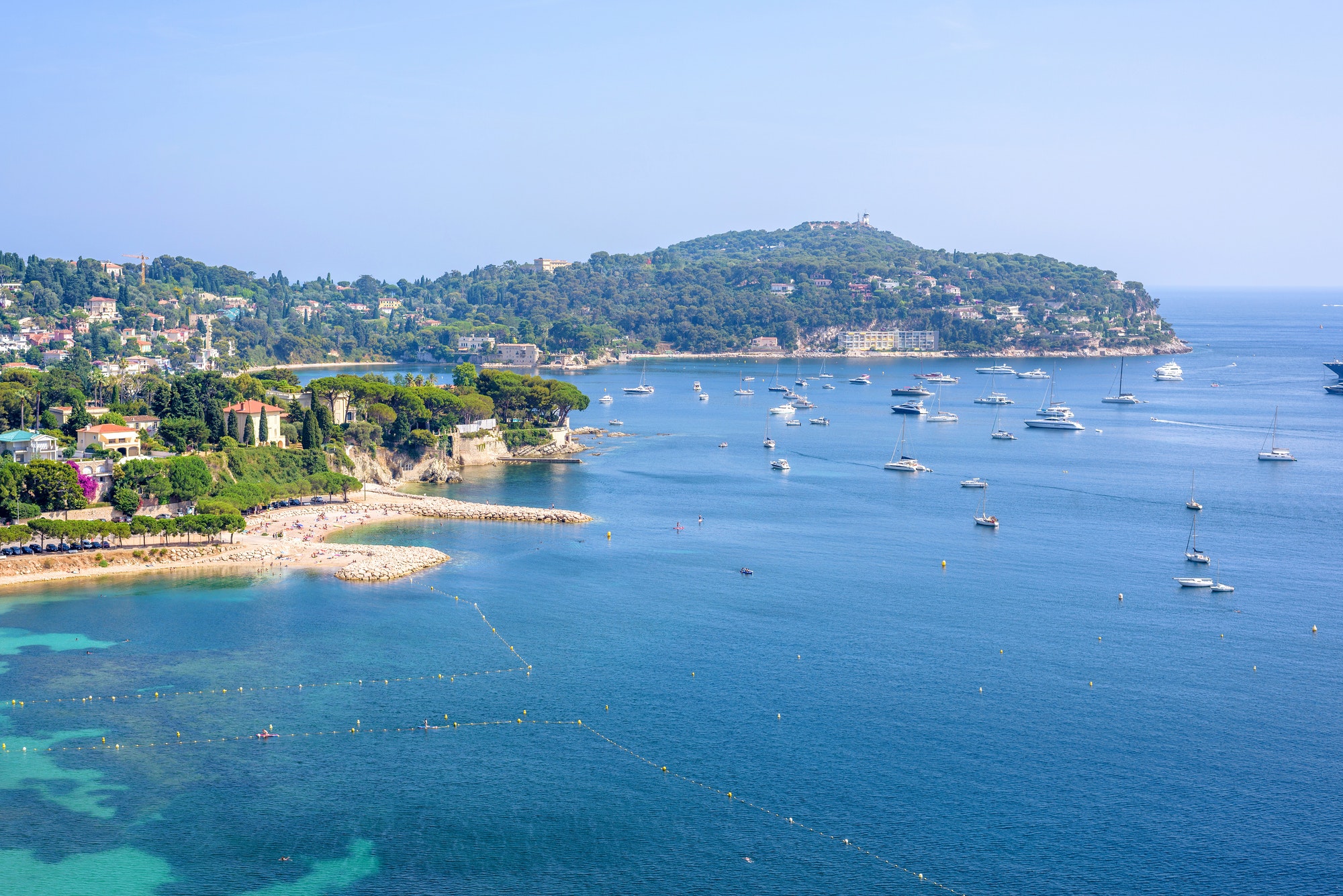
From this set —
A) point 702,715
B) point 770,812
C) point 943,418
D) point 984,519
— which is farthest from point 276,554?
point 943,418

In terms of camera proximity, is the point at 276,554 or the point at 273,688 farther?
the point at 276,554

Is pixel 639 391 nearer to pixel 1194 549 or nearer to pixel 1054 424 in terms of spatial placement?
pixel 1054 424

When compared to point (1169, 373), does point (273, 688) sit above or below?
below

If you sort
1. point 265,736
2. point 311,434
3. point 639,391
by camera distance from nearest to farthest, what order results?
1. point 265,736
2. point 311,434
3. point 639,391

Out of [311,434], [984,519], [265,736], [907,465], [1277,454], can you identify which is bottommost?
[265,736]

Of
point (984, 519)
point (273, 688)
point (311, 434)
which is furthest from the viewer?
point (311, 434)

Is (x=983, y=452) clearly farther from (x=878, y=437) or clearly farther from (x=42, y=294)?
(x=42, y=294)

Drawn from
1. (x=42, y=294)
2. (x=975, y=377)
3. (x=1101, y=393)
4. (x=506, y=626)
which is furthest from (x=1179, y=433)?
(x=42, y=294)

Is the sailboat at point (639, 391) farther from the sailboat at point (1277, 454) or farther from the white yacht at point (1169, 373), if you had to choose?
the sailboat at point (1277, 454)

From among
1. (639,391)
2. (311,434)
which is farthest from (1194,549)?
(639,391)
